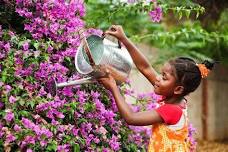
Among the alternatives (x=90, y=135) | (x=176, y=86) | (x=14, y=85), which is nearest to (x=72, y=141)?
(x=90, y=135)

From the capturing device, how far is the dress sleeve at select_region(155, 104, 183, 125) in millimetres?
3248

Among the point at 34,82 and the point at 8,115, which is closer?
the point at 8,115

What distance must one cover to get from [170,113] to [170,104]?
0.29 feet

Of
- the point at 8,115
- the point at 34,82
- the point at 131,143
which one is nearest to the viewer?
the point at 8,115

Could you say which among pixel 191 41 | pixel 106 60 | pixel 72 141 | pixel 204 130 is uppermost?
pixel 106 60

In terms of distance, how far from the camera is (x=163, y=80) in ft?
10.9

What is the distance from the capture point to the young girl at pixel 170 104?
3.23 metres

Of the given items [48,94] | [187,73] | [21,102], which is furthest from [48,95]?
[187,73]

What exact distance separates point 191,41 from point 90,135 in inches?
236

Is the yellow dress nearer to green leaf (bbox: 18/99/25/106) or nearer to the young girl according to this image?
the young girl

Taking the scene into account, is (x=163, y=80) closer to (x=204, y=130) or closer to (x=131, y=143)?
(x=131, y=143)

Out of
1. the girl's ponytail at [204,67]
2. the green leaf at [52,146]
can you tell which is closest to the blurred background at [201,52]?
the girl's ponytail at [204,67]

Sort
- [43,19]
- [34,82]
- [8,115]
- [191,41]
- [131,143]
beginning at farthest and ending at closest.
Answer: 1. [191,41]
2. [131,143]
3. [43,19]
4. [34,82]
5. [8,115]

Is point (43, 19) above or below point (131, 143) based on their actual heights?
above
